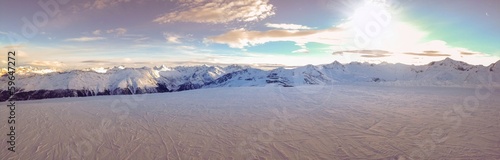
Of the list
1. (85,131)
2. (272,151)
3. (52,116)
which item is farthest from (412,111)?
(52,116)

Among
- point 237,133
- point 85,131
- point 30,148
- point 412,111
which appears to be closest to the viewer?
point 30,148

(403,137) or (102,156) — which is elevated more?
(403,137)

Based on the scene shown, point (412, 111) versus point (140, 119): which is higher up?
point (412, 111)

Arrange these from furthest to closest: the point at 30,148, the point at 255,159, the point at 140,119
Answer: the point at 140,119 < the point at 30,148 < the point at 255,159

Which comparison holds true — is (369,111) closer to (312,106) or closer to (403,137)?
(312,106)

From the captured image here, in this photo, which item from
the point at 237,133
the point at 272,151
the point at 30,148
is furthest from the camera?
the point at 237,133

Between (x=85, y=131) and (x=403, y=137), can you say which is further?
(x=85, y=131)

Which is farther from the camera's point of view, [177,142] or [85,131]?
[85,131]

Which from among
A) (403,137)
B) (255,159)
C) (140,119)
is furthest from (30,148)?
(403,137)

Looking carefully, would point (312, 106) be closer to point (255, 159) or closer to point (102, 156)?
point (255, 159)
